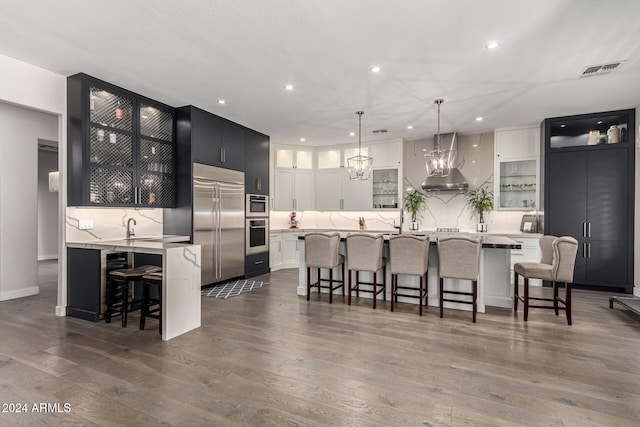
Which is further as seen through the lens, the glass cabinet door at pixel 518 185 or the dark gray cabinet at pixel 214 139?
the glass cabinet door at pixel 518 185

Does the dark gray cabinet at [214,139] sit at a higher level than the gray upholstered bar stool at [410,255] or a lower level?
higher

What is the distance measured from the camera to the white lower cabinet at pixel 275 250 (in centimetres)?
688

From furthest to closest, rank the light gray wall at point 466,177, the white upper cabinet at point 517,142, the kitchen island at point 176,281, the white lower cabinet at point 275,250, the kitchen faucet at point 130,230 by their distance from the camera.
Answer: the white lower cabinet at point 275,250, the light gray wall at point 466,177, the white upper cabinet at point 517,142, the kitchen faucet at point 130,230, the kitchen island at point 176,281

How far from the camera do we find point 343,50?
315 cm

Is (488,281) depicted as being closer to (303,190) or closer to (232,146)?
(303,190)

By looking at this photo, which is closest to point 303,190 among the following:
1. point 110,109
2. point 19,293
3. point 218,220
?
point 218,220

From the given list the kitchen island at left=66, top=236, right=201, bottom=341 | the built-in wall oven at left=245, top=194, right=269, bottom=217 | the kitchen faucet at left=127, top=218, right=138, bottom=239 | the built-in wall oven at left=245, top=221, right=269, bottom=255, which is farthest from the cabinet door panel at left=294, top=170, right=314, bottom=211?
the kitchen island at left=66, top=236, right=201, bottom=341

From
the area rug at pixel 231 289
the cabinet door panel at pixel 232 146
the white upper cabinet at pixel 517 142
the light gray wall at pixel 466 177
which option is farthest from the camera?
the light gray wall at pixel 466 177

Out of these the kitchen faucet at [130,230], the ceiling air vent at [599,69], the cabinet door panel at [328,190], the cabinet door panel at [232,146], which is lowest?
the kitchen faucet at [130,230]

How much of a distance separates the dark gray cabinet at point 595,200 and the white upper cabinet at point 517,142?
1.20ft

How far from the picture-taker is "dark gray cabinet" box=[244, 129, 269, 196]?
6207mm

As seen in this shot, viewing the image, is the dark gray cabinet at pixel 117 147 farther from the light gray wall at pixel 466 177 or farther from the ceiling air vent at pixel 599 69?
the ceiling air vent at pixel 599 69

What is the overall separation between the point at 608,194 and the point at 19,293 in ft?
29.8

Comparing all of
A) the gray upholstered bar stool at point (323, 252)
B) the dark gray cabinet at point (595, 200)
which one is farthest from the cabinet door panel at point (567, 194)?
the gray upholstered bar stool at point (323, 252)
